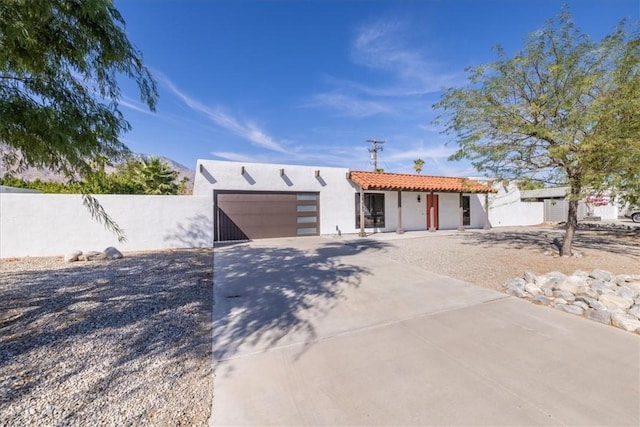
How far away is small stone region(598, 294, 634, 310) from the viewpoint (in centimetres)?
391

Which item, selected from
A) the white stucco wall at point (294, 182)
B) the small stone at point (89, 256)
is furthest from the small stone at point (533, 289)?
the small stone at point (89, 256)

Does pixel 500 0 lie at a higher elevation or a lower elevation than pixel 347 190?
higher

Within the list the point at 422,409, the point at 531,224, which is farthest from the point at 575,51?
the point at 531,224

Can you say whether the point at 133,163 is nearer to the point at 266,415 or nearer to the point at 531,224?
the point at 266,415

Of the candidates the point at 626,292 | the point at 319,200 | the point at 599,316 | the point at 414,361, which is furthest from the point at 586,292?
the point at 319,200

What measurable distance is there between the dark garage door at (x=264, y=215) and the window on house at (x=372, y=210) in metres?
2.69

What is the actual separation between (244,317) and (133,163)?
2760 mm

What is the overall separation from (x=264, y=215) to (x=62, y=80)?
9.96 m

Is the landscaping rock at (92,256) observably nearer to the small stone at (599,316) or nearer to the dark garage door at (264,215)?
the dark garage door at (264,215)

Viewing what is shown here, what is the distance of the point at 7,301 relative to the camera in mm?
4457

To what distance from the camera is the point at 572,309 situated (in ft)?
13.2

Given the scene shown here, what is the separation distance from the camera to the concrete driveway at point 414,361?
6.98 feet

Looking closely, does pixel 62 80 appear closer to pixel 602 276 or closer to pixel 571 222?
pixel 602 276

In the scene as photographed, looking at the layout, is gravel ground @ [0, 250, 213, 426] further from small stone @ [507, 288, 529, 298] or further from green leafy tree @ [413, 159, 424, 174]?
green leafy tree @ [413, 159, 424, 174]
